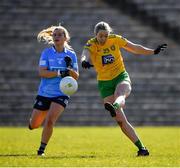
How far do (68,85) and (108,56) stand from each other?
2.91 feet

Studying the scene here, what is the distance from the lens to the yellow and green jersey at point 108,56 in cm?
1247

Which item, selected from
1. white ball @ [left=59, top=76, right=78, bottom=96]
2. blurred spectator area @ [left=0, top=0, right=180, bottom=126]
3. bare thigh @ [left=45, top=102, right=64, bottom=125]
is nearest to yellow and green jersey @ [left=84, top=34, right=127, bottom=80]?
white ball @ [left=59, top=76, right=78, bottom=96]

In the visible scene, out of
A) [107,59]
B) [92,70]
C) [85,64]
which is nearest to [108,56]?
[107,59]

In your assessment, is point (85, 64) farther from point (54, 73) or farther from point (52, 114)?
point (52, 114)

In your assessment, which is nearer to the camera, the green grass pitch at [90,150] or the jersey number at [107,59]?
the green grass pitch at [90,150]

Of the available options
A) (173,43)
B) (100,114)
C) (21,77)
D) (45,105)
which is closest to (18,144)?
(45,105)

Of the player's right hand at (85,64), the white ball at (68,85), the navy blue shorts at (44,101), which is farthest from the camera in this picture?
the navy blue shorts at (44,101)

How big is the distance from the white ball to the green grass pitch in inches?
39.7

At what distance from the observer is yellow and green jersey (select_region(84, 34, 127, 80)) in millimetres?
12469

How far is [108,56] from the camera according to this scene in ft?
41.1

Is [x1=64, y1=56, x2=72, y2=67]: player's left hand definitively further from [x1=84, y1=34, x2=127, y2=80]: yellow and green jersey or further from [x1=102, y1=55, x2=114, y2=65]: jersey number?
[x1=102, y1=55, x2=114, y2=65]: jersey number

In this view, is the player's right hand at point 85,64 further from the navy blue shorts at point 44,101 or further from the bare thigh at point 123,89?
the navy blue shorts at point 44,101

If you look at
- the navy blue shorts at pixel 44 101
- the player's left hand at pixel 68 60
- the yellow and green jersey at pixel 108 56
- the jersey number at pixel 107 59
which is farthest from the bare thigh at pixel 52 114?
the jersey number at pixel 107 59

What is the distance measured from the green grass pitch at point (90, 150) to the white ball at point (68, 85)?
3.31ft
